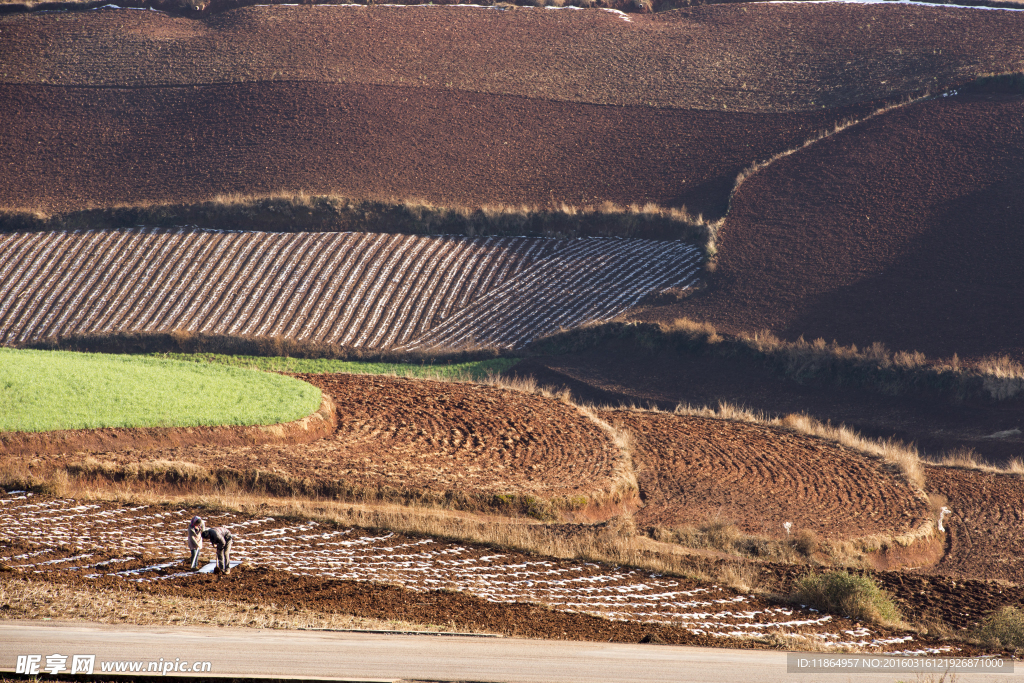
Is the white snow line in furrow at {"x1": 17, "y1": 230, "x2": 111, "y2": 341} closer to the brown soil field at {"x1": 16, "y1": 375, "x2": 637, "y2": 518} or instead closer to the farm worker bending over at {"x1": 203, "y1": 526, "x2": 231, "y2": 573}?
the brown soil field at {"x1": 16, "y1": 375, "x2": 637, "y2": 518}

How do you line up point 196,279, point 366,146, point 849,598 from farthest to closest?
point 366,146 → point 196,279 → point 849,598

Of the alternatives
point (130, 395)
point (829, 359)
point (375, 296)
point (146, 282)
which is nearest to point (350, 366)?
point (375, 296)

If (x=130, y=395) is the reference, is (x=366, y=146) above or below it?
above

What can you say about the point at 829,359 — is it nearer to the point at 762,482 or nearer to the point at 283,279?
the point at 762,482

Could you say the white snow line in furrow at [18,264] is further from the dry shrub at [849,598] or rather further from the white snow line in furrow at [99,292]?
the dry shrub at [849,598]

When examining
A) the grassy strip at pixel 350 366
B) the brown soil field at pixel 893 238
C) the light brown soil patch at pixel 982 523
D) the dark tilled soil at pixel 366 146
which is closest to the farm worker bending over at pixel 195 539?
the light brown soil patch at pixel 982 523

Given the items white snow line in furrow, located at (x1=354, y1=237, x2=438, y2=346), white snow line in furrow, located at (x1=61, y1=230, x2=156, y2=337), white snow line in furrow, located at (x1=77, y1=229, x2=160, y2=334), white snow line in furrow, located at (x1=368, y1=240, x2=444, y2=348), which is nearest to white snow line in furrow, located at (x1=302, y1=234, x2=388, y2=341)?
white snow line in furrow, located at (x1=354, y1=237, x2=438, y2=346)

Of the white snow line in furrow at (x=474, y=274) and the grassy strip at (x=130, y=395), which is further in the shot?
the white snow line in furrow at (x=474, y=274)
